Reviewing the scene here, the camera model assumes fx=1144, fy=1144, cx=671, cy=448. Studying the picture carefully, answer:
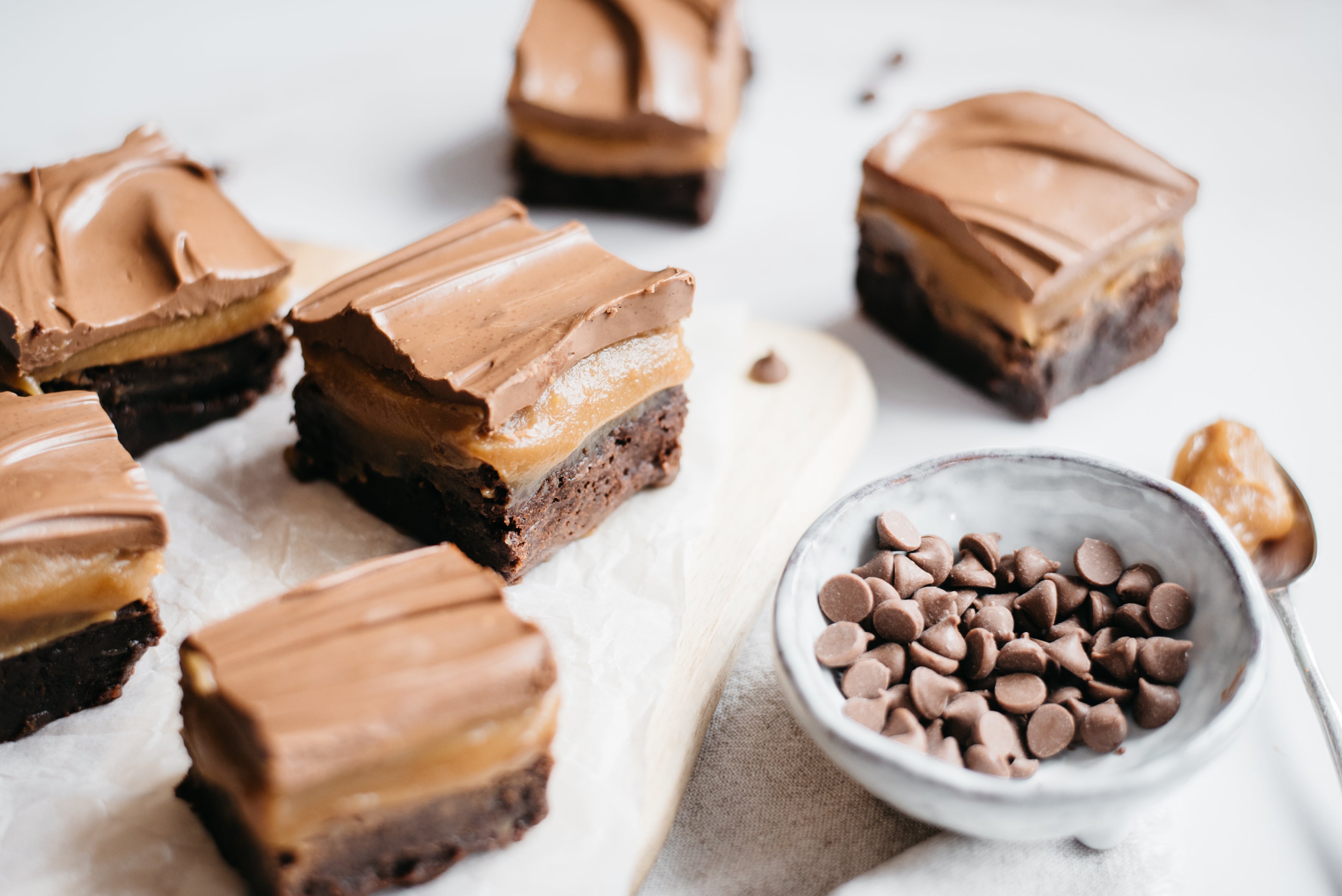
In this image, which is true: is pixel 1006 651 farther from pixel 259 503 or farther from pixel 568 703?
pixel 259 503

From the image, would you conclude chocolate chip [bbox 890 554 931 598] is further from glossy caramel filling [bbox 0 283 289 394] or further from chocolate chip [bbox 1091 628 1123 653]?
glossy caramel filling [bbox 0 283 289 394]

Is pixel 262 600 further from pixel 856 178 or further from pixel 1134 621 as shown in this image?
pixel 856 178

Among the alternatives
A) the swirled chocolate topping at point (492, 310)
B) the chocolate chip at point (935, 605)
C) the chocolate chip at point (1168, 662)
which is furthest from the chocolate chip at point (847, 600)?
the swirled chocolate topping at point (492, 310)

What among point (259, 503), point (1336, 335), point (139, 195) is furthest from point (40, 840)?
point (1336, 335)

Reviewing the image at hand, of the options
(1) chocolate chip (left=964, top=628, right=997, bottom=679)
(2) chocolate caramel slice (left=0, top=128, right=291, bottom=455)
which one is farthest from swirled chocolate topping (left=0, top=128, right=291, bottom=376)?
(1) chocolate chip (left=964, top=628, right=997, bottom=679)

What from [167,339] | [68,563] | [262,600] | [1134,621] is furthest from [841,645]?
[167,339]
